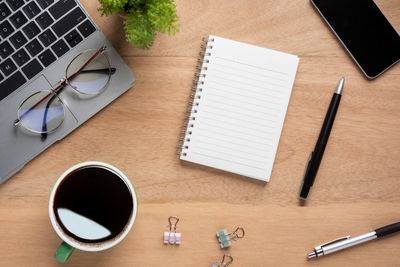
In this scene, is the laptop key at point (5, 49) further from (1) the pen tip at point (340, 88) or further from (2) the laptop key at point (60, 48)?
(1) the pen tip at point (340, 88)

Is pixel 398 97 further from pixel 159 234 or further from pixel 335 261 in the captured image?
pixel 159 234

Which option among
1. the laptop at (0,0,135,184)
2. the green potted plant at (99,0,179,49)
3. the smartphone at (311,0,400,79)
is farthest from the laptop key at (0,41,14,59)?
the smartphone at (311,0,400,79)

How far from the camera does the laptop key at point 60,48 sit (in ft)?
2.43

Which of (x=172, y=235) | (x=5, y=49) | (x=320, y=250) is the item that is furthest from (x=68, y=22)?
(x=320, y=250)

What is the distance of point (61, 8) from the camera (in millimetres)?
736

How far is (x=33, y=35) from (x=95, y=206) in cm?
36

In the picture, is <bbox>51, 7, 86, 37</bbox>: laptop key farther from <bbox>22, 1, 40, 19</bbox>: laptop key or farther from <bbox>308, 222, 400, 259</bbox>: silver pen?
<bbox>308, 222, 400, 259</bbox>: silver pen

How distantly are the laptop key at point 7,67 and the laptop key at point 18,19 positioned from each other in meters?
0.07

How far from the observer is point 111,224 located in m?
0.71

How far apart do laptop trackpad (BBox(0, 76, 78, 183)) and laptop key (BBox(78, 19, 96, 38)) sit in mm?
125

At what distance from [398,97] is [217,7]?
0.46m

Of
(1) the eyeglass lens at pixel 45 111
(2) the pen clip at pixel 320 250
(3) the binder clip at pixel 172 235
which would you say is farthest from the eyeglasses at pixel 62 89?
(2) the pen clip at pixel 320 250

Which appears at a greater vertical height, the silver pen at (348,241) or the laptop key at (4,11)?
the laptop key at (4,11)

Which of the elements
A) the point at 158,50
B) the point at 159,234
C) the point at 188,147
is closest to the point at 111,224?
the point at 159,234
